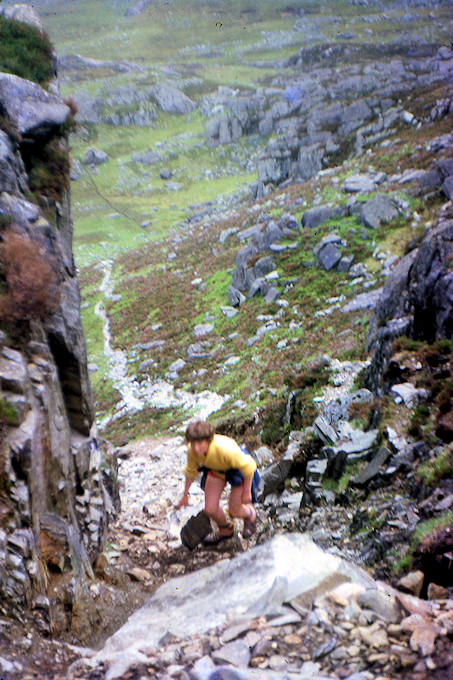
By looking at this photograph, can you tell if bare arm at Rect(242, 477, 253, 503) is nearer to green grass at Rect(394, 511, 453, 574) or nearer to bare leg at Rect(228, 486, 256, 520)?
bare leg at Rect(228, 486, 256, 520)

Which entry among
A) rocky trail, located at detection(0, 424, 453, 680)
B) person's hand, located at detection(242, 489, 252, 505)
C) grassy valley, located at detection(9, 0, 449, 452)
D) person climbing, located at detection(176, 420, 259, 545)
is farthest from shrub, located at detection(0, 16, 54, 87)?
rocky trail, located at detection(0, 424, 453, 680)

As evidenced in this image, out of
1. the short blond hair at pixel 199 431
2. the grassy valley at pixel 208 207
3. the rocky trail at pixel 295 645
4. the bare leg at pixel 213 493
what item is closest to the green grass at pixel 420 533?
the rocky trail at pixel 295 645

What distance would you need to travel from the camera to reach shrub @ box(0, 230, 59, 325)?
28.9 ft

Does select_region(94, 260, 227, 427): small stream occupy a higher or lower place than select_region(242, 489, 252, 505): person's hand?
lower

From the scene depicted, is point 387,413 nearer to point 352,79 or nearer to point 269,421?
point 269,421

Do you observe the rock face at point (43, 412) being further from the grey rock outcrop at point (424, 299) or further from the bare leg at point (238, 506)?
the grey rock outcrop at point (424, 299)

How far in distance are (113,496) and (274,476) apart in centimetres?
465

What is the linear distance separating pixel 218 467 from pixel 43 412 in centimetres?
361

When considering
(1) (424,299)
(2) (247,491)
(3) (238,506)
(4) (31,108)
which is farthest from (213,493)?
(4) (31,108)

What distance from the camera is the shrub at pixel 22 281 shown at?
8797 mm

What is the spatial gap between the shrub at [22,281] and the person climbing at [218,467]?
4320mm

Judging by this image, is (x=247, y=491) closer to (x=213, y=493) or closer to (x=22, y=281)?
(x=213, y=493)

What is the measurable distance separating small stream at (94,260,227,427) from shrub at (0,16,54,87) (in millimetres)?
14371

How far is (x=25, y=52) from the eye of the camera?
13453mm
